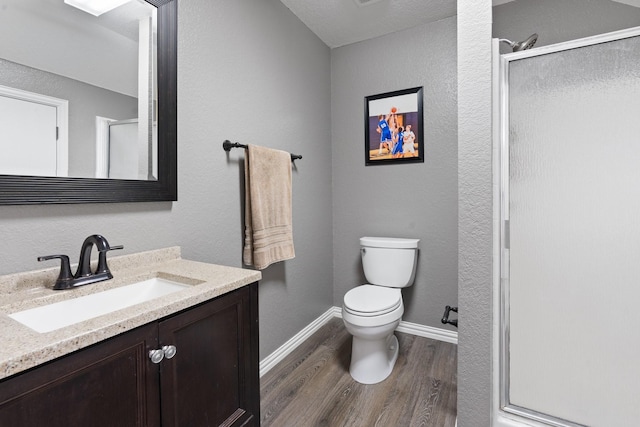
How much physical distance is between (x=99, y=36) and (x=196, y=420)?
1.38 metres

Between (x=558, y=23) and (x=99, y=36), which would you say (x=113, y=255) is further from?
(x=558, y=23)

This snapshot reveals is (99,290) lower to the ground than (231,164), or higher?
lower

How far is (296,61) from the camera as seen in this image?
7.23 feet

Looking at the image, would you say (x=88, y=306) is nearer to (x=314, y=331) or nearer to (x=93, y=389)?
(x=93, y=389)

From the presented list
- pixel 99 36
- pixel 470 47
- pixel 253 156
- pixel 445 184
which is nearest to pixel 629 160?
pixel 470 47

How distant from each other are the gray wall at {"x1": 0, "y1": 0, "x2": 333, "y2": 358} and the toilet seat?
0.47 meters

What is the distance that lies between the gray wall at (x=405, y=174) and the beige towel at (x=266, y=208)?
2.68 feet

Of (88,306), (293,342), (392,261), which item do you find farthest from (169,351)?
(392,261)

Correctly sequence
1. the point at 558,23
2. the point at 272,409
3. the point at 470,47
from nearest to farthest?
the point at 470,47, the point at 272,409, the point at 558,23

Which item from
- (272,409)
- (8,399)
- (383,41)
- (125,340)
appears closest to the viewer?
(8,399)

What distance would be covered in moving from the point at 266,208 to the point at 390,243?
3.11ft

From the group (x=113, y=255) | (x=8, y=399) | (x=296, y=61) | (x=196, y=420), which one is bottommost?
(x=196, y=420)

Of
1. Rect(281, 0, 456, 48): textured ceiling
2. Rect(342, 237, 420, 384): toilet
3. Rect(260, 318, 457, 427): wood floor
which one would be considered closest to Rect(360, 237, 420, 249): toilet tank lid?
Rect(342, 237, 420, 384): toilet

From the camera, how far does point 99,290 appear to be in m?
1.02
